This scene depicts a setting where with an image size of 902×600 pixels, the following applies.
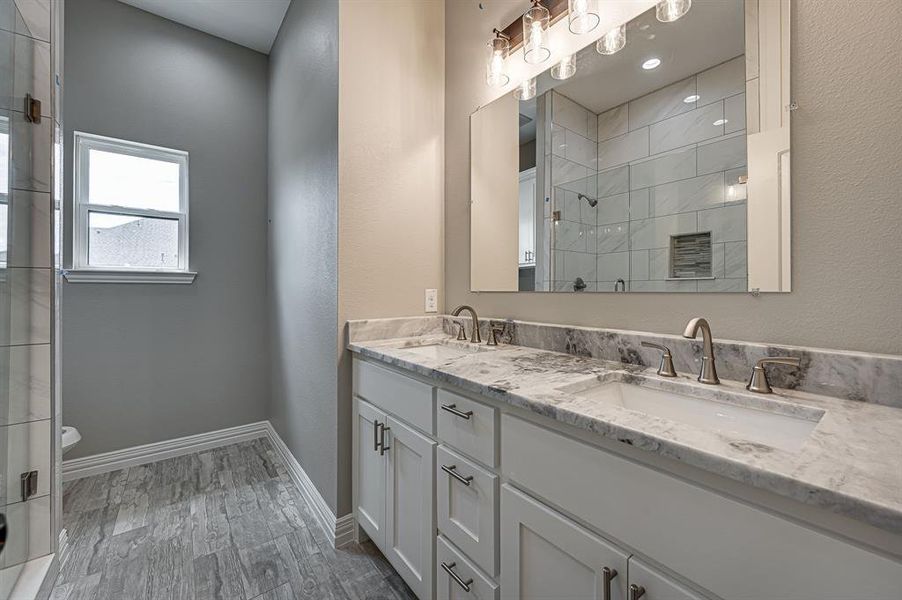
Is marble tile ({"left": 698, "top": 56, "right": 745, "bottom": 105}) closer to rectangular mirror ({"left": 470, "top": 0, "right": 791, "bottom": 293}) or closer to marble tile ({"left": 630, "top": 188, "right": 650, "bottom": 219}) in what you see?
Result: rectangular mirror ({"left": 470, "top": 0, "right": 791, "bottom": 293})

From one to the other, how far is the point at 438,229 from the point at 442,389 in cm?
109

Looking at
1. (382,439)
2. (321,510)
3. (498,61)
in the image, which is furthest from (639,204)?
(321,510)

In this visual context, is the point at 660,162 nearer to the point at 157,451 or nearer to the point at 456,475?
the point at 456,475

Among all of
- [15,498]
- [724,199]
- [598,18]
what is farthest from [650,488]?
[15,498]

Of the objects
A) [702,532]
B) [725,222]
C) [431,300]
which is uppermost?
[725,222]

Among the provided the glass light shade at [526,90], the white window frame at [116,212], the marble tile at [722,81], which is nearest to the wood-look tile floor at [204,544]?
the white window frame at [116,212]

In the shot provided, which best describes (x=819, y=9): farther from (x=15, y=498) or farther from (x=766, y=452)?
(x=15, y=498)

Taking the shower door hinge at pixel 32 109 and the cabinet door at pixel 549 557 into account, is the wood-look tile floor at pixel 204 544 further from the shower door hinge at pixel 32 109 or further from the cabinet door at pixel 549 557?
the shower door hinge at pixel 32 109

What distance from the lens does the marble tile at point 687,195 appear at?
3.43ft

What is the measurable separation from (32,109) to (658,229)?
6.94ft

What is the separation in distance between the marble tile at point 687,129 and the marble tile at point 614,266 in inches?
13.4

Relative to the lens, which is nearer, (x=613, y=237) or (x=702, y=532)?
(x=702, y=532)

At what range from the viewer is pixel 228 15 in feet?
8.04


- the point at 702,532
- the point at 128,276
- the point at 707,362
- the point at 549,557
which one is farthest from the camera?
the point at 128,276
